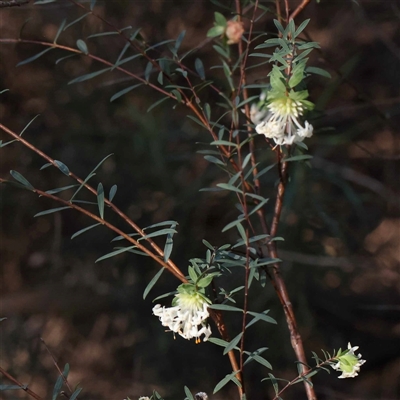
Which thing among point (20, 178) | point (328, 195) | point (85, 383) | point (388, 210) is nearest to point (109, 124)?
point (328, 195)

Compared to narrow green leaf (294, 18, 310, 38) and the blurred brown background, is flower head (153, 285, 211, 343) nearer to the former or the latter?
narrow green leaf (294, 18, 310, 38)

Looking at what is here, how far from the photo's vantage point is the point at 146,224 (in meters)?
1.35

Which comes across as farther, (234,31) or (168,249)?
(234,31)

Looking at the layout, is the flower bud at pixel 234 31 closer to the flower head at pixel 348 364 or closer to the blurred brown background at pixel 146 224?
the flower head at pixel 348 364

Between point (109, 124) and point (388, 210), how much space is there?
2.89ft

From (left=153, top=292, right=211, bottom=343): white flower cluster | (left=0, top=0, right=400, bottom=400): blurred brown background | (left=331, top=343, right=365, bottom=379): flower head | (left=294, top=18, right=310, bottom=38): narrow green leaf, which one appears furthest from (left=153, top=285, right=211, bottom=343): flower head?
(left=0, top=0, right=400, bottom=400): blurred brown background

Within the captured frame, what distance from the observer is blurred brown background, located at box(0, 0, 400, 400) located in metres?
1.32

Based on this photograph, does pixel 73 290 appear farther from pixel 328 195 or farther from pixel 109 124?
pixel 328 195

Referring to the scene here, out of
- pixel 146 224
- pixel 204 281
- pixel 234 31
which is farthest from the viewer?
pixel 146 224

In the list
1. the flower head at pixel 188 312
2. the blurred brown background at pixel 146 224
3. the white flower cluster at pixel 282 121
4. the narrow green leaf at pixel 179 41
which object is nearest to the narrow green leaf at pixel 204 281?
the flower head at pixel 188 312

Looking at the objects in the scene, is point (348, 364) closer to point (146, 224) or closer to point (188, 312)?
point (188, 312)

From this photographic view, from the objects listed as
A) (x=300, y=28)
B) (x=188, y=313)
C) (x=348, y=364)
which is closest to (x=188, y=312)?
(x=188, y=313)

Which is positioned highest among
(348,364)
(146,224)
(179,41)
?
(179,41)

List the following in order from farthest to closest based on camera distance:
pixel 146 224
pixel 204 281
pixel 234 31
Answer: pixel 146 224 < pixel 234 31 < pixel 204 281
